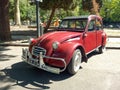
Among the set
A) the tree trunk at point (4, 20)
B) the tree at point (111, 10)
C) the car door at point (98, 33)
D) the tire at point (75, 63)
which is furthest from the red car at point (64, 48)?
the tree at point (111, 10)

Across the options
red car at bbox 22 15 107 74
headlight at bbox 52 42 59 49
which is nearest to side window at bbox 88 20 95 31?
red car at bbox 22 15 107 74

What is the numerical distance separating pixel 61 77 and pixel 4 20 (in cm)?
817

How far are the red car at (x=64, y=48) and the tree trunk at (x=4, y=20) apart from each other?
19.8ft

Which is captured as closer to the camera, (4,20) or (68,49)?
(68,49)

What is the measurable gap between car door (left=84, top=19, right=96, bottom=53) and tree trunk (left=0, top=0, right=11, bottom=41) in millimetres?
6583

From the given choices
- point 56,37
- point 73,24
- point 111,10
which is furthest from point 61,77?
point 111,10

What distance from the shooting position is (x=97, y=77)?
7609 millimetres

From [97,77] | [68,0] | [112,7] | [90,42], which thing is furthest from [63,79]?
[112,7]

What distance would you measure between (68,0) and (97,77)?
12180 millimetres

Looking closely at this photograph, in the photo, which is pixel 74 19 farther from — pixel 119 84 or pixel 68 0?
pixel 68 0

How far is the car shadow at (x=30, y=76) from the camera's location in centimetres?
700

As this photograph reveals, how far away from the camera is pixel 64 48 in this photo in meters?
7.57

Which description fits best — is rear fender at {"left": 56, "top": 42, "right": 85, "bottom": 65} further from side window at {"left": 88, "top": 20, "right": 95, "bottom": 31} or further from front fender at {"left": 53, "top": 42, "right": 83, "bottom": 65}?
side window at {"left": 88, "top": 20, "right": 95, "bottom": 31}

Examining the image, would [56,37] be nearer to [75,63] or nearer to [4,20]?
[75,63]
